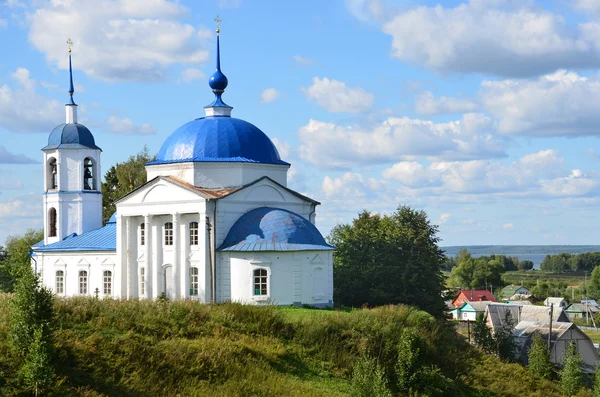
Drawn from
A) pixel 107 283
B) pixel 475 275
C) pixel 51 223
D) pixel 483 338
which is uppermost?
pixel 51 223

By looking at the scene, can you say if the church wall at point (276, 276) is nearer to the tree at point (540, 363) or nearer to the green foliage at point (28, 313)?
the tree at point (540, 363)

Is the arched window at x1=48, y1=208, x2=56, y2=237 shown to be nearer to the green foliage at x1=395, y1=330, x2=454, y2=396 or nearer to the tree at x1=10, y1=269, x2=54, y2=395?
the green foliage at x1=395, y1=330, x2=454, y2=396

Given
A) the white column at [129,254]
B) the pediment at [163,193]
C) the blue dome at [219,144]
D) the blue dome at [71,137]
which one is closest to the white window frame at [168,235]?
the pediment at [163,193]

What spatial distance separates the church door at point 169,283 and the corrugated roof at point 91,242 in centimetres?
364

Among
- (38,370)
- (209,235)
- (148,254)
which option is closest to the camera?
(38,370)

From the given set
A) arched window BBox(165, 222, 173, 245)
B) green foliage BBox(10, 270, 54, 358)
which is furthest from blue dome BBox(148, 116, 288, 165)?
green foliage BBox(10, 270, 54, 358)

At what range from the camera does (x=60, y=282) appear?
39.7 meters

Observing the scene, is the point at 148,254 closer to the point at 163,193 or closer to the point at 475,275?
the point at 163,193

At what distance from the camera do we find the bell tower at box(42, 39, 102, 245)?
41.0 meters

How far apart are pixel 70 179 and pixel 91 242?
372cm

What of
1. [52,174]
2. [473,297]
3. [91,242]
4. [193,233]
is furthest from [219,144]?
[473,297]

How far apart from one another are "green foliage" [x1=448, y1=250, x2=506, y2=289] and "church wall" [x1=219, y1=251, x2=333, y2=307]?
67972 millimetres

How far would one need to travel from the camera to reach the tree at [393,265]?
44.4 m

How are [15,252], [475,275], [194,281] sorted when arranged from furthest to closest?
[475,275], [15,252], [194,281]
